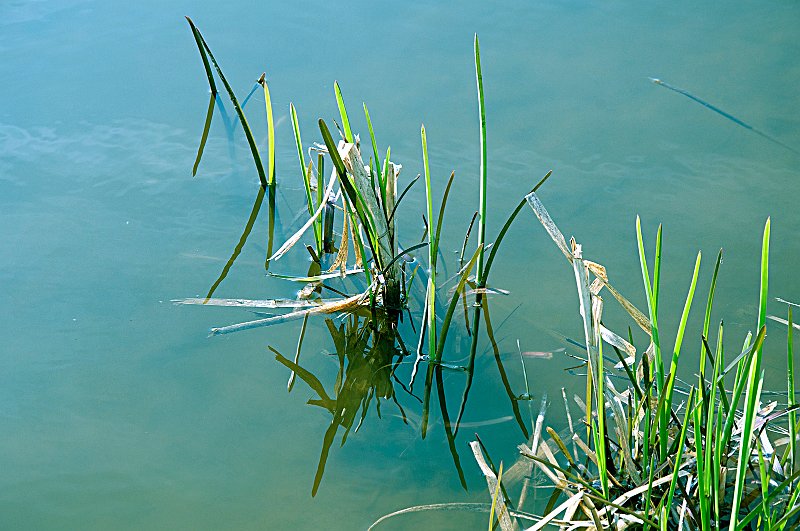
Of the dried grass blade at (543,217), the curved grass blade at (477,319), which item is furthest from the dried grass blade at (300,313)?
the dried grass blade at (543,217)

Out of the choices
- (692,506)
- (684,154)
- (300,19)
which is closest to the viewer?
(692,506)

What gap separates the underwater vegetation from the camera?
86 cm

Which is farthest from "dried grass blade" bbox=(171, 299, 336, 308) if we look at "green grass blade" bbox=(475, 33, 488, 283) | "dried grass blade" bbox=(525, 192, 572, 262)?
"dried grass blade" bbox=(525, 192, 572, 262)

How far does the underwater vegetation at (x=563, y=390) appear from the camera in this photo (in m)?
0.86

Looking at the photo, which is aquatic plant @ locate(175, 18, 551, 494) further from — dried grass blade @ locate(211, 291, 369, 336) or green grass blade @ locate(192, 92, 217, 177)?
green grass blade @ locate(192, 92, 217, 177)

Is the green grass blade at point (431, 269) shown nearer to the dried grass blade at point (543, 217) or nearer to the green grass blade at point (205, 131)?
the dried grass blade at point (543, 217)

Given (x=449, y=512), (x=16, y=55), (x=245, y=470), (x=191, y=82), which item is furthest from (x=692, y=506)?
(x=16, y=55)

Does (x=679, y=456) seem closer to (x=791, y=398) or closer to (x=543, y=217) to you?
(x=791, y=398)

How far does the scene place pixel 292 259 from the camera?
5.17 ft

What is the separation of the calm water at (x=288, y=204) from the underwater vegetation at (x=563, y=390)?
0.04 meters

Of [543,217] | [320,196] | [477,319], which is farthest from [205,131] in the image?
[543,217]

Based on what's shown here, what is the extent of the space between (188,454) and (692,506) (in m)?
0.78

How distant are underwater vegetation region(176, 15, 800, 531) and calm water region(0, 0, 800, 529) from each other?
0.13ft

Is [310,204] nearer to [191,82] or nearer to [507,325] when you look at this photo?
[507,325]
